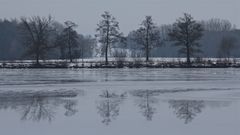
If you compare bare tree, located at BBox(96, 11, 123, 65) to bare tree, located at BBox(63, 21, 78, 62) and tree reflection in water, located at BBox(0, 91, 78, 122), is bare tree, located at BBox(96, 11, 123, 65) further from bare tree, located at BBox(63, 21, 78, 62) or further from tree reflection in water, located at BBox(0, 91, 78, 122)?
tree reflection in water, located at BBox(0, 91, 78, 122)

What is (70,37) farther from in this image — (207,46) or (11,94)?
(207,46)

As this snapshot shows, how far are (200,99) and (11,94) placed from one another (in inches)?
388

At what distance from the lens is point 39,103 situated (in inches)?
850

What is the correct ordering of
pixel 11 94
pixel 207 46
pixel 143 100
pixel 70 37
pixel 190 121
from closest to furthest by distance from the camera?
pixel 190 121 < pixel 143 100 < pixel 11 94 < pixel 70 37 < pixel 207 46

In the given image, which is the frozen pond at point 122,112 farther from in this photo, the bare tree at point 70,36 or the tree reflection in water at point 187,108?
the bare tree at point 70,36

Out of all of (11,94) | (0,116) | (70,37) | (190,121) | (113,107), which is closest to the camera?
(190,121)

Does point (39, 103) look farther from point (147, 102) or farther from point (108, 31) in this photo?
point (108, 31)

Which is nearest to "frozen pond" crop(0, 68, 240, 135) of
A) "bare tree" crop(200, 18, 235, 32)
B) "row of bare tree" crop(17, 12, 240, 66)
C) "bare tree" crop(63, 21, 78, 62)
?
"row of bare tree" crop(17, 12, 240, 66)

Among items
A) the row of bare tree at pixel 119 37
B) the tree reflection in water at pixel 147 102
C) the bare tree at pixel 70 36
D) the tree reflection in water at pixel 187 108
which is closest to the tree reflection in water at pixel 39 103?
the tree reflection in water at pixel 147 102

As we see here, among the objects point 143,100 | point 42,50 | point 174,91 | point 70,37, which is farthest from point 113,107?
point 70,37

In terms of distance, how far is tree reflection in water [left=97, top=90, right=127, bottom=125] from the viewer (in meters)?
17.5

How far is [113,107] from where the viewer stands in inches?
786

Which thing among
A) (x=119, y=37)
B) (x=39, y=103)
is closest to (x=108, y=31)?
(x=119, y=37)

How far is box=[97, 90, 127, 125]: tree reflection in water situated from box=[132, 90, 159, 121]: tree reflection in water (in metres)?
0.86
